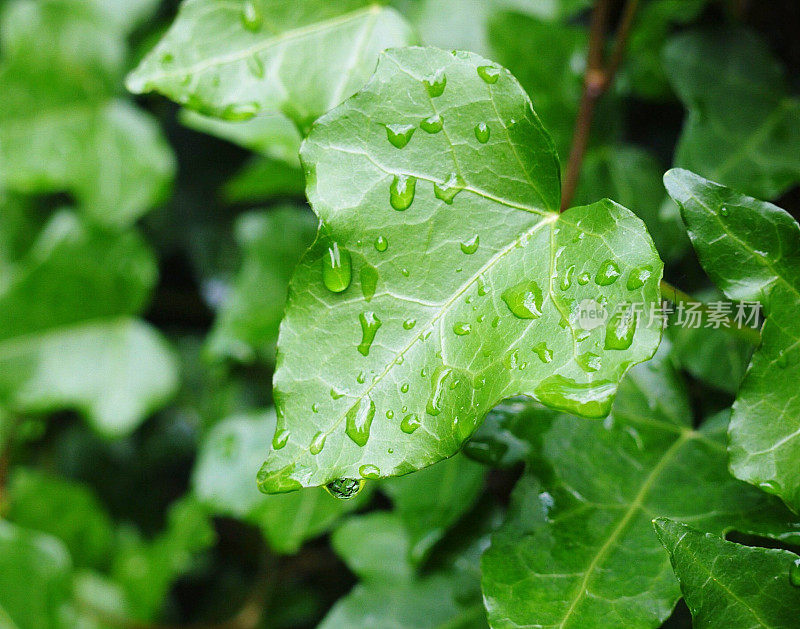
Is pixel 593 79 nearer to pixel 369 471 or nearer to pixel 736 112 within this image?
pixel 736 112

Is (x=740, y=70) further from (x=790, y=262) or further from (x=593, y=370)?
(x=593, y=370)

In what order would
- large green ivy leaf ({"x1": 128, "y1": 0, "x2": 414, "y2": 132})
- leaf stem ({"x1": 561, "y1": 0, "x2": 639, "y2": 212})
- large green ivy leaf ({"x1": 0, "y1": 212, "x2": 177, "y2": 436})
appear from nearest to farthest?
1. large green ivy leaf ({"x1": 128, "y1": 0, "x2": 414, "y2": 132})
2. leaf stem ({"x1": 561, "y1": 0, "x2": 639, "y2": 212})
3. large green ivy leaf ({"x1": 0, "y1": 212, "x2": 177, "y2": 436})

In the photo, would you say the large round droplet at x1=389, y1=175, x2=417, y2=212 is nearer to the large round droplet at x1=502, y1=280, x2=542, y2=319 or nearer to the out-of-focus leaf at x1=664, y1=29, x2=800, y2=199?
the large round droplet at x1=502, y1=280, x2=542, y2=319

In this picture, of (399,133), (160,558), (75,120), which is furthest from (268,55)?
(160,558)

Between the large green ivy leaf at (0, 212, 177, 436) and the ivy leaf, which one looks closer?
the ivy leaf

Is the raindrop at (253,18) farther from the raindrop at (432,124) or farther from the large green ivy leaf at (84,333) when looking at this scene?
the large green ivy leaf at (84,333)

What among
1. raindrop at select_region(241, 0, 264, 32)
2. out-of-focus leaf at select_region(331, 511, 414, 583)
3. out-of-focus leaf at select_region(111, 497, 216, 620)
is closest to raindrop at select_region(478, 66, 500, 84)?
raindrop at select_region(241, 0, 264, 32)

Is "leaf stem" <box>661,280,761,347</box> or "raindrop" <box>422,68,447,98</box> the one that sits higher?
"raindrop" <box>422,68,447,98</box>
